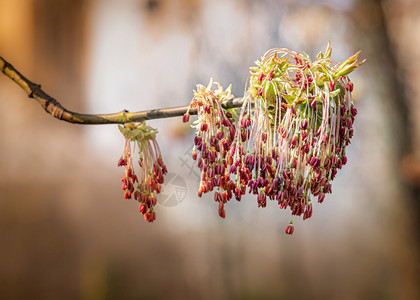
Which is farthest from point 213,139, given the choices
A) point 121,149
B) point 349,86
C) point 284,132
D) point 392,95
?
point 121,149

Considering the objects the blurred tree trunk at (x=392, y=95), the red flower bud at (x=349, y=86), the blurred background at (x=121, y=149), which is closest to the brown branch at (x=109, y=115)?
the red flower bud at (x=349, y=86)

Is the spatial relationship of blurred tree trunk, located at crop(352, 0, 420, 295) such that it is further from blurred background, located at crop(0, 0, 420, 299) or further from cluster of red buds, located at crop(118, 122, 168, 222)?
cluster of red buds, located at crop(118, 122, 168, 222)

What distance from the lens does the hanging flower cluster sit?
0.77 m

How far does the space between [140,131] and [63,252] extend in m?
3.24

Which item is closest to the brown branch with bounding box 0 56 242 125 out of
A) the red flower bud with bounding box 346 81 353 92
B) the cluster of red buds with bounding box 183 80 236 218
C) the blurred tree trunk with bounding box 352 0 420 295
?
the cluster of red buds with bounding box 183 80 236 218

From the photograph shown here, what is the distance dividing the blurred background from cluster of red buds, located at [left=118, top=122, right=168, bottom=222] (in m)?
2.02

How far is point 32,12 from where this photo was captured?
372 cm

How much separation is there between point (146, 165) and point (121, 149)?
9.35ft

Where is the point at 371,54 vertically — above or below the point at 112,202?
above

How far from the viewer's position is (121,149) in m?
3.73

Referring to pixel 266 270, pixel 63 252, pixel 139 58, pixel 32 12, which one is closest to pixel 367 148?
pixel 266 270

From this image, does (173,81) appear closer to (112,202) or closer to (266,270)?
(112,202)

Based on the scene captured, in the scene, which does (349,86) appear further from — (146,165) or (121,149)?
(121,149)

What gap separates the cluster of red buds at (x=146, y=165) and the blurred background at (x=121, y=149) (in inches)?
79.6
